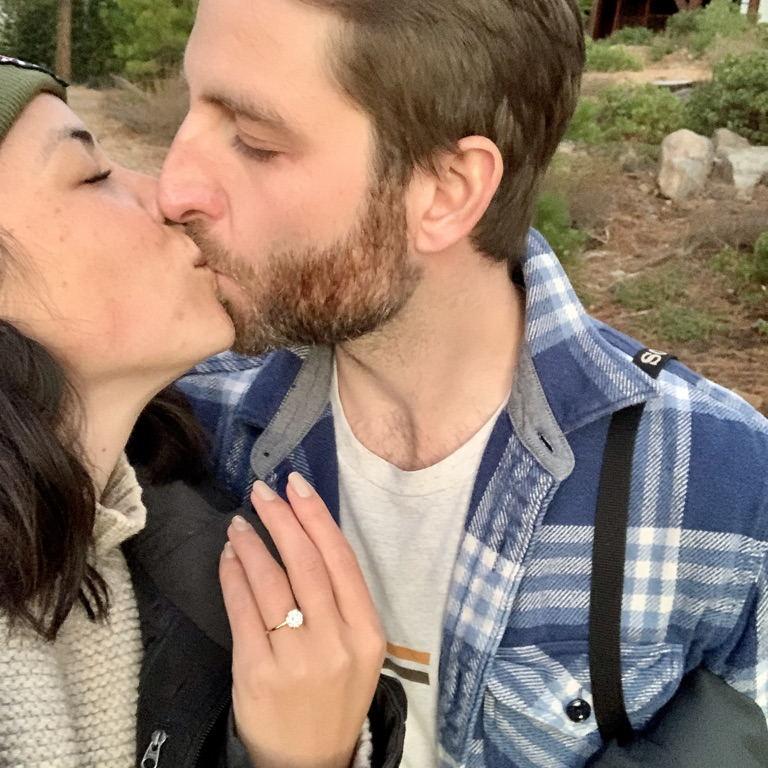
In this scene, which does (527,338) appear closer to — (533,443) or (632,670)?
(533,443)

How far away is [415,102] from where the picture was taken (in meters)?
1.76

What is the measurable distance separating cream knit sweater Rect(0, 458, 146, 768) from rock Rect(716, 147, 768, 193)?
8.97 m

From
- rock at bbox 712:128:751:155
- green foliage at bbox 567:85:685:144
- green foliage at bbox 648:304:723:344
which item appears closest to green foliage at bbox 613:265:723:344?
green foliage at bbox 648:304:723:344

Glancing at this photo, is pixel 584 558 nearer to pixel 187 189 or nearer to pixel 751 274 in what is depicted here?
pixel 187 189

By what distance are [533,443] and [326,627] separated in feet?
2.02

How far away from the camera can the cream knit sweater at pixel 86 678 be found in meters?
1.40

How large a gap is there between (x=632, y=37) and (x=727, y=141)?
7.34 meters

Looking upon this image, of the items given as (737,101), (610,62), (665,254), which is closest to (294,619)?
(665,254)

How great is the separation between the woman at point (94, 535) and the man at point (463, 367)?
211 mm

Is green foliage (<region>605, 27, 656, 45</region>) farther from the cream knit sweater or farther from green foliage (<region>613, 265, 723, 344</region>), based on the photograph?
the cream knit sweater

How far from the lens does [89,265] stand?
5.14 ft

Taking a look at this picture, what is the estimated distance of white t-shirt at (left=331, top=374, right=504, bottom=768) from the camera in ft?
6.22

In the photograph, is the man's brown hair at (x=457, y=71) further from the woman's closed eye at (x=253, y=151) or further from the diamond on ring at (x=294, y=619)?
the diamond on ring at (x=294, y=619)

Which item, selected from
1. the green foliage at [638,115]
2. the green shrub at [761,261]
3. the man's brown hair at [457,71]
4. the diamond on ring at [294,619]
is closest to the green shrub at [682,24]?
the green foliage at [638,115]
